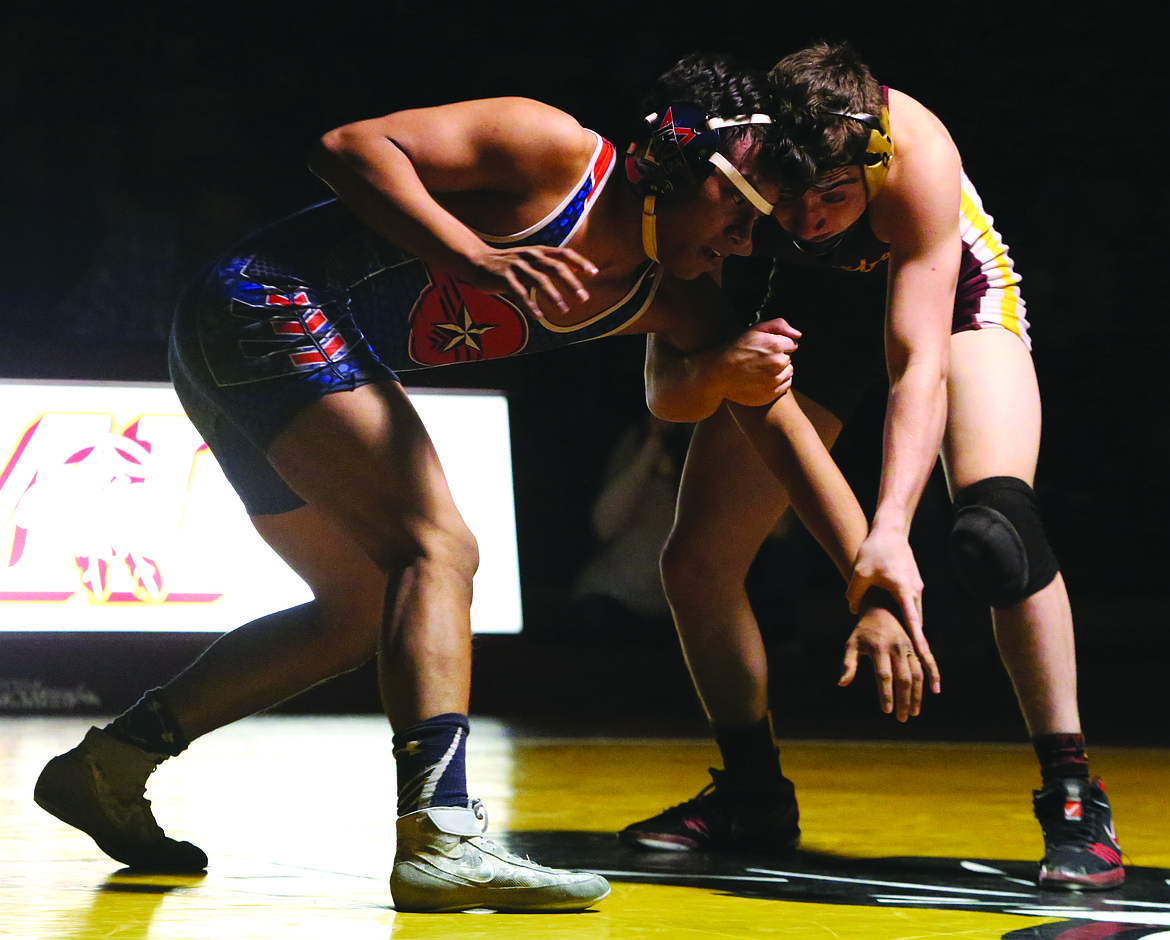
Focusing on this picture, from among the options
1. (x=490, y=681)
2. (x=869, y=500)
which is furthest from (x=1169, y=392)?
(x=490, y=681)

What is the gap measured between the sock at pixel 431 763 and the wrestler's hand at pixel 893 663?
0.44 metres

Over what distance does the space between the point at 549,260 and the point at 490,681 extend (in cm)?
306

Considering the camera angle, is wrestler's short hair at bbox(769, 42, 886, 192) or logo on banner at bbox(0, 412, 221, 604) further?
logo on banner at bbox(0, 412, 221, 604)

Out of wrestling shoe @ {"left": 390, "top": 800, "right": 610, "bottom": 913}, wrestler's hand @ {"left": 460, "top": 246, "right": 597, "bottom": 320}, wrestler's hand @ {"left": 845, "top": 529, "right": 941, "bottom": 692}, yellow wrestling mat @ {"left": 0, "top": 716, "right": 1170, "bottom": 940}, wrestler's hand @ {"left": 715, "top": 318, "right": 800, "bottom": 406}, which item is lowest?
yellow wrestling mat @ {"left": 0, "top": 716, "right": 1170, "bottom": 940}

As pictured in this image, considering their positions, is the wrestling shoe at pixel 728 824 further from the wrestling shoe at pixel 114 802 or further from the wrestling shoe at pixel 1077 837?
the wrestling shoe at pixel 114 802

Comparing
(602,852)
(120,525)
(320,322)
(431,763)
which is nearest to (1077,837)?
(602,852)

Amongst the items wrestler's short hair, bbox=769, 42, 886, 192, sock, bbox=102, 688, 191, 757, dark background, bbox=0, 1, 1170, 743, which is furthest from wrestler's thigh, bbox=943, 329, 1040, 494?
dark background, bbox=0, 1, 1170, 743

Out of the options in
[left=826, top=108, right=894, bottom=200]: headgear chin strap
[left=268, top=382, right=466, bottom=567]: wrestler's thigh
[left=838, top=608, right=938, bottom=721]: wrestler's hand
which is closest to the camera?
[left=838, top=608, right=938, bottom=721]: wrestler's hand

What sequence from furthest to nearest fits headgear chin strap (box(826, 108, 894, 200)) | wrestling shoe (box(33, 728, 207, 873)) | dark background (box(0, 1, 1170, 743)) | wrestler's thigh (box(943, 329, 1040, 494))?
dark background (box(0, 1, 1170, 743))
wrestler's thigh (box(943, 329, 1040, 494))
wrestling shoe (box(33, 728, 207, 873))
headgear chin strap (box(826, 108, 894, 200))

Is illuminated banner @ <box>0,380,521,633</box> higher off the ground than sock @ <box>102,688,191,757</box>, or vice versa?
illuminated banner @ <box>0,380,521,633</box>

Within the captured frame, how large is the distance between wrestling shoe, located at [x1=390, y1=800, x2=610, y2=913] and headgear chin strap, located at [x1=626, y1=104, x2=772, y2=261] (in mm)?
754

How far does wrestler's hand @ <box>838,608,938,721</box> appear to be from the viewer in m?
1.59

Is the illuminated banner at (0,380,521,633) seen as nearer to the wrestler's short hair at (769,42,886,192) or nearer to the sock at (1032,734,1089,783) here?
the sock at (1032,734,1089,783)

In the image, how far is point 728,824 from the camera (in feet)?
7.52
